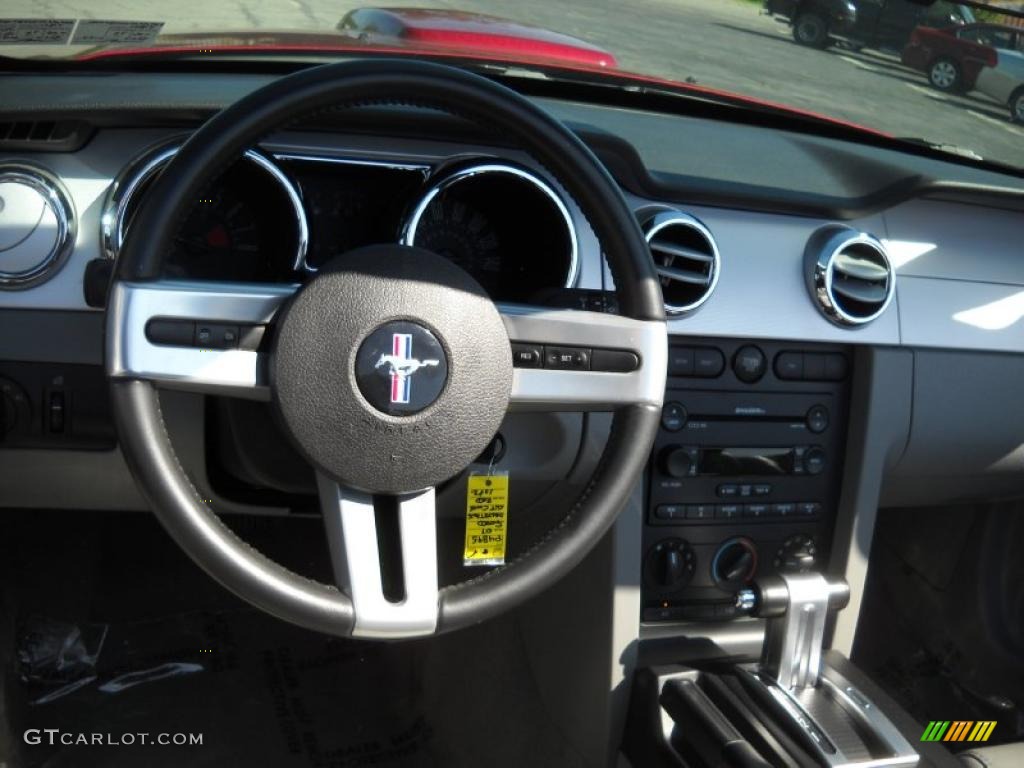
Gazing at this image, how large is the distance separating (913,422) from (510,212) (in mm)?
943

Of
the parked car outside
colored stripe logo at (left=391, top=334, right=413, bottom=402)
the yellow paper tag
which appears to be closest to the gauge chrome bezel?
colored stripe logo at (left=391, top=334, right=413, bottom=402)

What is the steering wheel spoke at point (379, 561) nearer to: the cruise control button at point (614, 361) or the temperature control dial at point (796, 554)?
the cruise control button at point (614, 361)

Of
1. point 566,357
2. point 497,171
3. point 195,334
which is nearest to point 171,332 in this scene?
point 195,334

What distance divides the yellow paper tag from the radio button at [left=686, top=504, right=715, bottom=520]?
0.52 metres

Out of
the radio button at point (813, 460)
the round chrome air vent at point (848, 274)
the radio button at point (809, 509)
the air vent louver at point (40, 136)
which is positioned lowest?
the radio button at point (809, 509)

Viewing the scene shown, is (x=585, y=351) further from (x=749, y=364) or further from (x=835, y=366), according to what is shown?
(x=835, y=366)

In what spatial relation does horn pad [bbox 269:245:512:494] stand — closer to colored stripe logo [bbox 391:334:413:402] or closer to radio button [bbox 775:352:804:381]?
colored stripe logo [bbox 391:334:413:402]

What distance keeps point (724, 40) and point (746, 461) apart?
100cm

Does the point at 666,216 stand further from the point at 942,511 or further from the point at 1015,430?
the point at 942,511

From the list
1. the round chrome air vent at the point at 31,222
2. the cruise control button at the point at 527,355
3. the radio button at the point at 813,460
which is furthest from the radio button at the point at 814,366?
the round chrome air vent at the point at 31,222

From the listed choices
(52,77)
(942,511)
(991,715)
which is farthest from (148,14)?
(991,715)

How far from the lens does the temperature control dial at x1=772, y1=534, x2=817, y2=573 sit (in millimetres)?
2338

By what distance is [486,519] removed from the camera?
1808mm

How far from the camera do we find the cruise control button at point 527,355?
5.27ft
